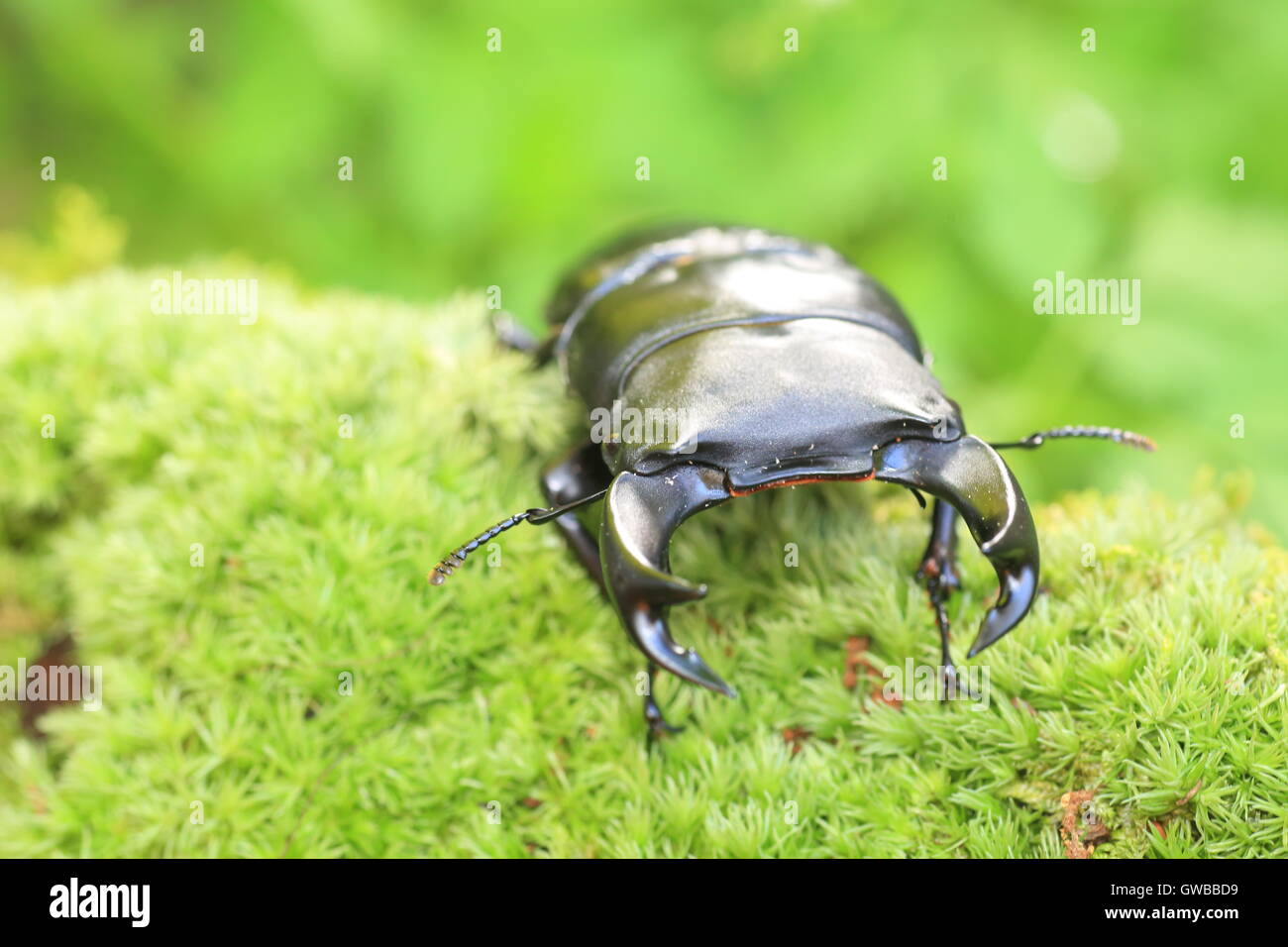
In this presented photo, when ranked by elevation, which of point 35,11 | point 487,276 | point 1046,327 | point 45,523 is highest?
point 35,11

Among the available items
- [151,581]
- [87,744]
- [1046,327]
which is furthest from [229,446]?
[1046,327]

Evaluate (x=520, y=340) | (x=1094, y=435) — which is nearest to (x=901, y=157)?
(x=520, y=340)

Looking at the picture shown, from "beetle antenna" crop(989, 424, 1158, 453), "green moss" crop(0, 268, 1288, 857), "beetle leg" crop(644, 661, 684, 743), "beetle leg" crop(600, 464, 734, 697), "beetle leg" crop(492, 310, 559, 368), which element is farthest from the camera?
"beetle leg" crop(492, 310, 559, 368)

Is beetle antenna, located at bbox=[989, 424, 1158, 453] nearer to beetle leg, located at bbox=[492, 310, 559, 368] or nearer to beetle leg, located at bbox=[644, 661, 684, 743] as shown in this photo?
beetle leg, located at bbox=[644, 661, 684, 743]

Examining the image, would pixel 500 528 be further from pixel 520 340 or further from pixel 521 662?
pixel 520 340

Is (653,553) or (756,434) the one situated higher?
(756,434)

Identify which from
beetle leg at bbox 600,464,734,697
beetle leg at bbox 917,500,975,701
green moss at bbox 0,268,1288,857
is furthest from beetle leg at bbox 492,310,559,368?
beetle leg at bbox 917,500,975,701
